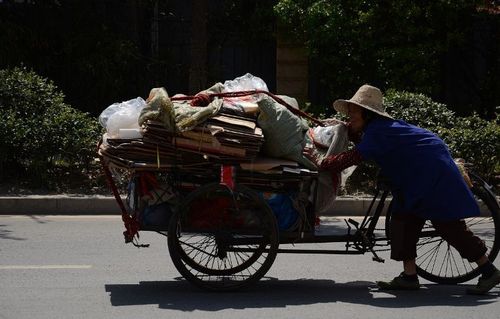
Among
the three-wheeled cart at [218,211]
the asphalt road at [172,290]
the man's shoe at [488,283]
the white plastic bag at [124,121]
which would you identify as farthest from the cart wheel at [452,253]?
the white plastic bag at [124,121]

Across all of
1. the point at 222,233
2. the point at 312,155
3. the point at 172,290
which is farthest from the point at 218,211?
the point at 312,155

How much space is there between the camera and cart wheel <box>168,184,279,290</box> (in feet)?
21.5

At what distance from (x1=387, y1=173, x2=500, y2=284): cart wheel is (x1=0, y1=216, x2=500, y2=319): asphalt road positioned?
A: 0.12 metres

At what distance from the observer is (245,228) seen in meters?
6.71

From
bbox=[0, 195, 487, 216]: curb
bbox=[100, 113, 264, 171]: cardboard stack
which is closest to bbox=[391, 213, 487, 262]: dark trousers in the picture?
bbox=[100, 113, 264, 171]: cardboard stack

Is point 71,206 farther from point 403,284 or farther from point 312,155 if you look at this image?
point 403,284

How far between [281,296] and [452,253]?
6.12 ft

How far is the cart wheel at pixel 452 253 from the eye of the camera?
6914 mm

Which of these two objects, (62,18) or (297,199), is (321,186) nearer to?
(297,199)

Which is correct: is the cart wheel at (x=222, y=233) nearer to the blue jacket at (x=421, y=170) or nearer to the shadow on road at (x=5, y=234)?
the blue jacket at (x=421, y=170)

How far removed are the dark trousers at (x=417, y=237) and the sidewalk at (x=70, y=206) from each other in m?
3.97

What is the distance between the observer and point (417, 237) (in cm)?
666

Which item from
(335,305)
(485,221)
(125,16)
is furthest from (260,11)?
(335,305)

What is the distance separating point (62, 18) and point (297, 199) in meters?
9.68
